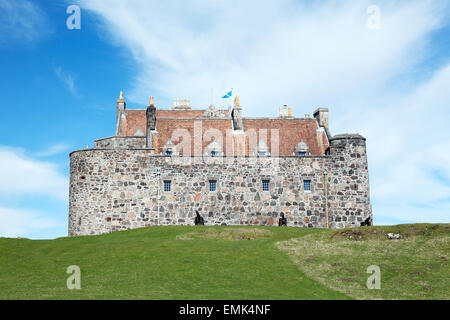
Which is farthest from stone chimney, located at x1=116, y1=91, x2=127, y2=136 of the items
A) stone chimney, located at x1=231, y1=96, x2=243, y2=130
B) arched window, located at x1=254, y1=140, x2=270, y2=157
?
arched window, located at x1=254, y1=140, x2=270, y2=157

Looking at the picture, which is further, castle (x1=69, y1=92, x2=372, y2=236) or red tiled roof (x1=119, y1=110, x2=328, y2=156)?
red tiled roof (x1=119, y1=110, x2=328, y2=156)

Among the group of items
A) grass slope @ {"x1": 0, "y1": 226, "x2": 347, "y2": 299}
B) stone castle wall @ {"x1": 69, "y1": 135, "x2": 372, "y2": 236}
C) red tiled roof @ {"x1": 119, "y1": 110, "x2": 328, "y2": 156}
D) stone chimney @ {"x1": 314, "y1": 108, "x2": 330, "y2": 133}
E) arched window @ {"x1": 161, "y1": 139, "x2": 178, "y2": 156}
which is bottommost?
grass slope @ {"x1": 0, "y1": 226, "x2": 347, "y2": 299}

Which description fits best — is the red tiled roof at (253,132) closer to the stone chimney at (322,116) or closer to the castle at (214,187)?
the stone chimney at (322,116)

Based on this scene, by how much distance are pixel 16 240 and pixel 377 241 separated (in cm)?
2893

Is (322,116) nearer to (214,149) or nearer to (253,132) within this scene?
(253,132)

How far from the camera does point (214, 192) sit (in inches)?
1938

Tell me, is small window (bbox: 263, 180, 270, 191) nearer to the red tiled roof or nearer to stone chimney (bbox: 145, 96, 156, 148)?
the red tiled roof

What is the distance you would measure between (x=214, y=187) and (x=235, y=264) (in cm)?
2129

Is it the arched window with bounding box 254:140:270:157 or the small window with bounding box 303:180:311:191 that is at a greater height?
the arched window with bounding box 254:140:270:157

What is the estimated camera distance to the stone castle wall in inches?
1892

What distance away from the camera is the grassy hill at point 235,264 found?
926 inches

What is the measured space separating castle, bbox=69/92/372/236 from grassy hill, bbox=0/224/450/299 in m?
7.73

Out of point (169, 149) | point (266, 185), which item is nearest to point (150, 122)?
point (169, 149)

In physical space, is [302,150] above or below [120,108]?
below
